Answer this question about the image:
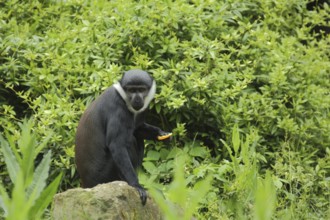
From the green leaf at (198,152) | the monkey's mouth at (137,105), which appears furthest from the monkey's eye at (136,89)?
the green leaf at (198,152)

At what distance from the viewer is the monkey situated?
18.0 feet

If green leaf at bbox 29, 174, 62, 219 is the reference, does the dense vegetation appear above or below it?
below

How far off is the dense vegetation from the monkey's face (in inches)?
30.2

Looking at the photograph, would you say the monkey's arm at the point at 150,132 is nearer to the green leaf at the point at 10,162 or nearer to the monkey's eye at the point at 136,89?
the monkey's eye at the point at 136,89

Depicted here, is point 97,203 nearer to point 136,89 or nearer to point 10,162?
point 136,89

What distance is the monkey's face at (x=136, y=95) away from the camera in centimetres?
547

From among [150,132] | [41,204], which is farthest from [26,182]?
[150,132]

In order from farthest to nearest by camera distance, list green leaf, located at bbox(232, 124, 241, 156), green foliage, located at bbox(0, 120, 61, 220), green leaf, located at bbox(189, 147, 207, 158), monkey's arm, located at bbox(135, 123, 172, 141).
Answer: green leaf, located at bbox(189, 147, 207, 158)
monkey's arm, located at bbox(135, 123, 172, 141)
green leaf, located at bbox(232, 124, 241, 156)
green foliage, located at bbox(0, 120, 61, 220)

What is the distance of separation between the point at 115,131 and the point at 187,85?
4.45 feet

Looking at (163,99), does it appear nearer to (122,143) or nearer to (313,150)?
(122,143)

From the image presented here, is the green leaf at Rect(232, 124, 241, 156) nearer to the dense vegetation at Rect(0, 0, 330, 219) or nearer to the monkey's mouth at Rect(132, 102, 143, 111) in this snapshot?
the monkey's mouth at Rect(132, 102, 143, 111)

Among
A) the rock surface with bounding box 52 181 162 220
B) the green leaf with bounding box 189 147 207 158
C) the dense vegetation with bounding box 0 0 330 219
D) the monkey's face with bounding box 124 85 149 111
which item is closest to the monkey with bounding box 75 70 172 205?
the monkey's face with bounding box 124 85 149 111

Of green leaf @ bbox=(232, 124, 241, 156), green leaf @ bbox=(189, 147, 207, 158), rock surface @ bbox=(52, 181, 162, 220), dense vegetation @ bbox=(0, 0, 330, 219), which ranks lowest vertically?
green leaf @ bbox=(189, 147, 207, 158)

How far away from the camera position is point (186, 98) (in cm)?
664
